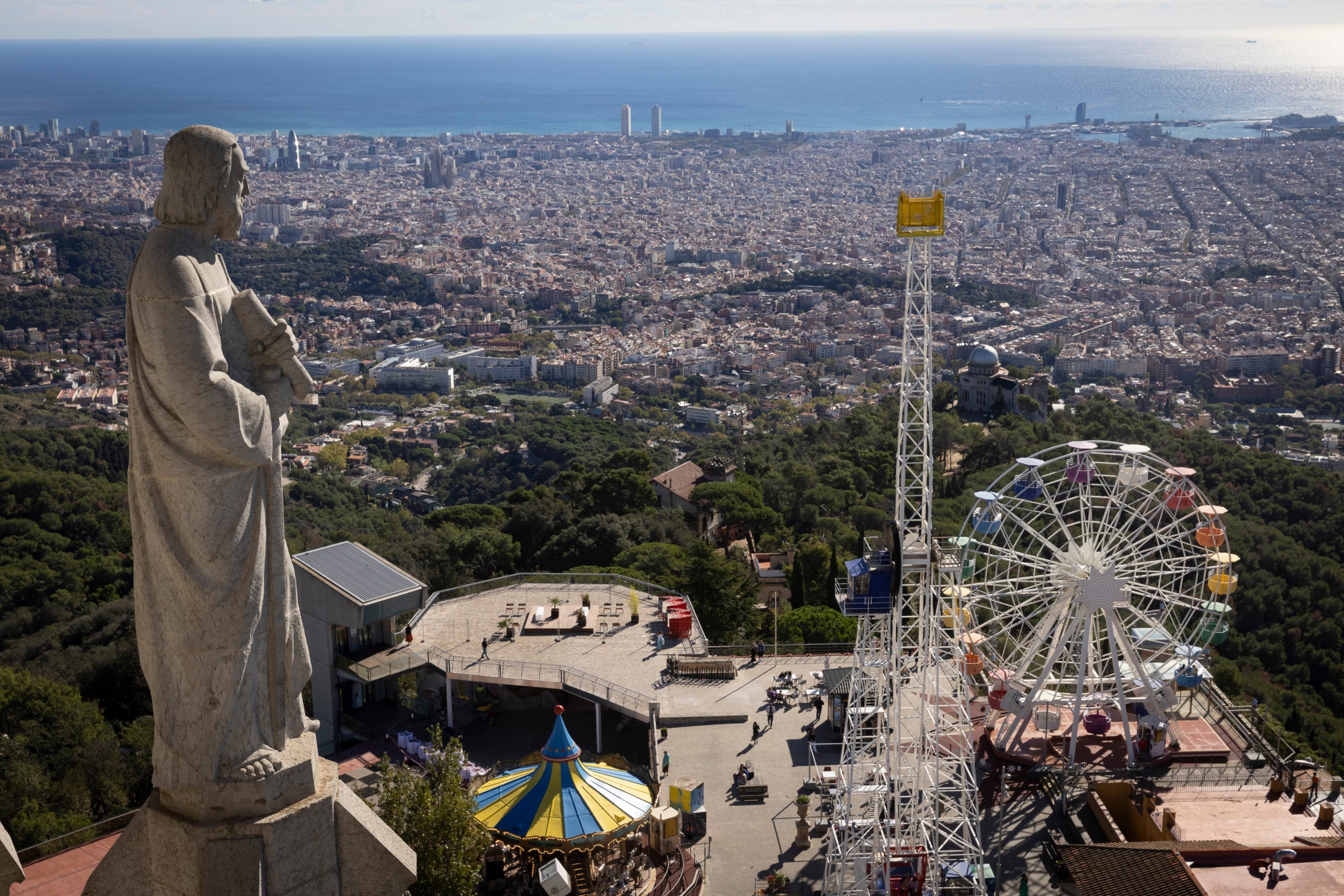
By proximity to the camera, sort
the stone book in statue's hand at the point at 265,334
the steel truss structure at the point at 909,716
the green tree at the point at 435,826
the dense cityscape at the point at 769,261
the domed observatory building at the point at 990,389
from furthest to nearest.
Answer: the dense cityscape at the point at 769,261 → the domed observatory building at the point at 990,389 → the steel truss structure at the point at 909,716 → the green tree at the point at 435,826 → the stone book in statue's hand at the point at 265,334

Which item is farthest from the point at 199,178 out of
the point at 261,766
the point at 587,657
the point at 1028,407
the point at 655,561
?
the point at 1028,407

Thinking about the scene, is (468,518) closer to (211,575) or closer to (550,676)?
(550,676)

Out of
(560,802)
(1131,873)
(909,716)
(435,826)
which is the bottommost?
(1131,873)

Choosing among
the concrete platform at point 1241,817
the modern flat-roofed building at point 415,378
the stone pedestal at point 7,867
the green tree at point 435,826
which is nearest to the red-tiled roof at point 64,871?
the green tree at point 435,826

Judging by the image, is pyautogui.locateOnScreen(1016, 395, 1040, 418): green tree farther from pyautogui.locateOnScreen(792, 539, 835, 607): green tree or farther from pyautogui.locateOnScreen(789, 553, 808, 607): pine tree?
pyautogui.locateOnScreen(789, 553, 808, 607): pine tree

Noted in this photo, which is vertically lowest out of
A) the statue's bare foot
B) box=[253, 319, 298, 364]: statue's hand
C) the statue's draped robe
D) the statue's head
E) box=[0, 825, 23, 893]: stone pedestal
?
box=[0, 825, 23, 893]: stone pedestal

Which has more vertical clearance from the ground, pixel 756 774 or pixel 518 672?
pixel 518 672

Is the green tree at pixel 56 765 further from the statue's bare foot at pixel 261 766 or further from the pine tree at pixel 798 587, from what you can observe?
the pine tree at pixel 798 587

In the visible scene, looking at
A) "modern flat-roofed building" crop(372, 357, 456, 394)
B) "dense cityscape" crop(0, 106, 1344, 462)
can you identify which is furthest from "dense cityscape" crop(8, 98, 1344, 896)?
"dense cityscape" crop(0, 106, 1344, 462)
